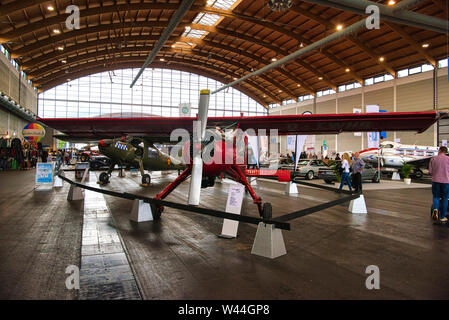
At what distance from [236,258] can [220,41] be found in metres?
31.6

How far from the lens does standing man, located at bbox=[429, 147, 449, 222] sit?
547 cm

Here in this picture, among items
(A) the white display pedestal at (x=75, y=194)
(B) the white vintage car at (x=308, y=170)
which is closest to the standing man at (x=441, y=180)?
(A) the white display pedestal at (x=75, y=194)

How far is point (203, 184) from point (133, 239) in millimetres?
2469

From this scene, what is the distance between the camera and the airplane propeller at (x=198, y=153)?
177 inches

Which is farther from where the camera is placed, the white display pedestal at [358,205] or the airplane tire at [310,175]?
the airplane tire at [310,175]

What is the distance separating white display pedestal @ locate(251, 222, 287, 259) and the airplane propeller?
4.32ft

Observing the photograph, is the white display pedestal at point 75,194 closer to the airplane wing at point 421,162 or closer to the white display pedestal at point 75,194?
the white display pedestal at point 75,194

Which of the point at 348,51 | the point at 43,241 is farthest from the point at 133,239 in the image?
the point at 348,51

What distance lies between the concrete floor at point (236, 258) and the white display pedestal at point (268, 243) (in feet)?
0.39

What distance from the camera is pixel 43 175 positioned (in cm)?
1010

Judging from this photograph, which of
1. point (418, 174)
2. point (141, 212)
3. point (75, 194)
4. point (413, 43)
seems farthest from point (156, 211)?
point (413, 43)

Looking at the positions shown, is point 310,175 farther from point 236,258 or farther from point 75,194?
point 236,258

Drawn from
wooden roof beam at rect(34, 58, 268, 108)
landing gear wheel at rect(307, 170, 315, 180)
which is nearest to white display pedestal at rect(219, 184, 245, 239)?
landing gear wheel at rect(307, 170, 315, 180)
